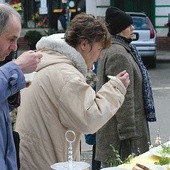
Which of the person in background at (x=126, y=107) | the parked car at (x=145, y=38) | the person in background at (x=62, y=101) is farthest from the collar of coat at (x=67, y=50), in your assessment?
the parked car at (x=145, y=38)

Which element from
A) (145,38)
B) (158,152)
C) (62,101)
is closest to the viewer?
(62,101)

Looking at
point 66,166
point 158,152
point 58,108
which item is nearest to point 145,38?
point 158,152

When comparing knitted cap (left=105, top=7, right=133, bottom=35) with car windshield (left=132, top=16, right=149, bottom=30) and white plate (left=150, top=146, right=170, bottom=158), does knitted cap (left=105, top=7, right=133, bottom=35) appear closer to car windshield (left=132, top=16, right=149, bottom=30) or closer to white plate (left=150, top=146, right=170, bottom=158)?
white plate (left=150, top=146, right=170, bottom=158)

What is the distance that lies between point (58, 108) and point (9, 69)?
1.99 feet

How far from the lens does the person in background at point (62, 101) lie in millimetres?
2943

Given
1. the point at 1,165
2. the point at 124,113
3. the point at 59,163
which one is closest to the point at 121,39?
the point at 124,113

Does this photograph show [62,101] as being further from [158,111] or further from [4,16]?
[158,111]

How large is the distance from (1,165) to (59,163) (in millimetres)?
433

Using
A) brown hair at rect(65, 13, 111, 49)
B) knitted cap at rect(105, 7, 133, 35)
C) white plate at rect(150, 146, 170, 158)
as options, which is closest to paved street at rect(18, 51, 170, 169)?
knitted cap at rect(105, 7, 133, 35)

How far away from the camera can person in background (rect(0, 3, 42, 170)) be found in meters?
2.46

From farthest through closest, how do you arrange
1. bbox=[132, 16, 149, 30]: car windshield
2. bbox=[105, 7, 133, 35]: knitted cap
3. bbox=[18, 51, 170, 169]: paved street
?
bbox=[132, 16, 149, 30]: car windshield, bbox=[18, 51, 170, 169]: paved street, bbox=[105, 7, 133, 35]: knitted cap

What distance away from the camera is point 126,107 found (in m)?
4.34

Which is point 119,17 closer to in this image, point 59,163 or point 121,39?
point 121,39

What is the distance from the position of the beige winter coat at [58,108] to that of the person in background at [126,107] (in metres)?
1.24
